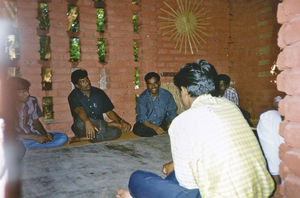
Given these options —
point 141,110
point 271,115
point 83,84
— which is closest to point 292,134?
point 271,115

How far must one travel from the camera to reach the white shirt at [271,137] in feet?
5.22

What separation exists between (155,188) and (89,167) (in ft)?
4.45

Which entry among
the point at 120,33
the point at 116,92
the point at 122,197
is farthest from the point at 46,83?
the point at 122,197

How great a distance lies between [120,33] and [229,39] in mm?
2685

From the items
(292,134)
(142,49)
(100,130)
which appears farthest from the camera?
(142,49)

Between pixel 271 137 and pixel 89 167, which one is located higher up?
pixel 271 137

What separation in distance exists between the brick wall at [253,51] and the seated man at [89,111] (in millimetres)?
3102

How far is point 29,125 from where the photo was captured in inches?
149

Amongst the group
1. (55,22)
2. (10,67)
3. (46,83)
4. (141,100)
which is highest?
(55,22)

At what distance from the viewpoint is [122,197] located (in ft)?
6.12

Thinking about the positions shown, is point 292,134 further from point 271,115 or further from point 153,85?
point 153,85

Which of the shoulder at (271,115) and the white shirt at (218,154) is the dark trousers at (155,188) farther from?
the shoulder at (271,115)

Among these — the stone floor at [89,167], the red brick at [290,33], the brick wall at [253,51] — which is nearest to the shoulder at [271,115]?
the red brick at [290,33]

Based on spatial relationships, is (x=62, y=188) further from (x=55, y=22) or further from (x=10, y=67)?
(x=55, y=22)
